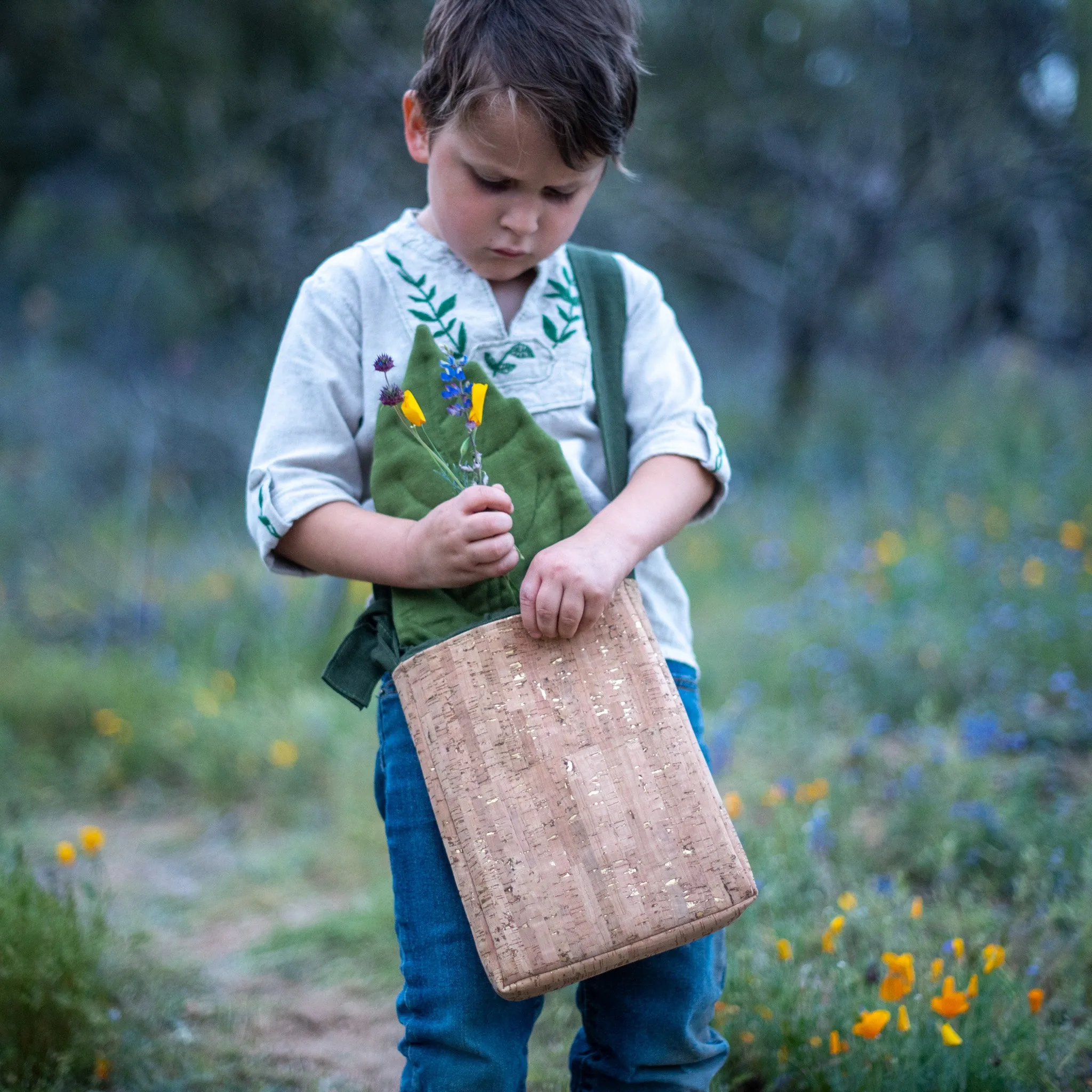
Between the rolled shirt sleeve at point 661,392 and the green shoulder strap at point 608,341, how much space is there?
0.7 inches

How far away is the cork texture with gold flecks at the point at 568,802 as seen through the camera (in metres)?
1.30

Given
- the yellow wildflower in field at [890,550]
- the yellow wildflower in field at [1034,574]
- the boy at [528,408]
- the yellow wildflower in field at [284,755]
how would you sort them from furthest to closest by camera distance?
the yellow wildflower in field at [890,550]
the yellow wildflower in field at [1034,574]
the yellow wildflower in field at [284,755]
the boy at [528,408]

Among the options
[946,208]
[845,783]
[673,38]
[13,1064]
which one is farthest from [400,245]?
[673,38]

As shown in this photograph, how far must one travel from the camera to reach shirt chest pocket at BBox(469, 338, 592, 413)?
5.21 ft

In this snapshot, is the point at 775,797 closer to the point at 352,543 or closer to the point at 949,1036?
the point at 949,1036

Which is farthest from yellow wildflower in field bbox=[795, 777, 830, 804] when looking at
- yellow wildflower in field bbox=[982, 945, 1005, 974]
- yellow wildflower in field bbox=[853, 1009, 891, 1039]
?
yellow wildflower in field bbox=[853, 1009, 891, 1039]

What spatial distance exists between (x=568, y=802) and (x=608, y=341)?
0.71 m

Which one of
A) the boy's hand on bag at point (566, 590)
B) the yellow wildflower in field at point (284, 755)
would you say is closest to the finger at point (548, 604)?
the boy's hand on bag at point (566, 590)

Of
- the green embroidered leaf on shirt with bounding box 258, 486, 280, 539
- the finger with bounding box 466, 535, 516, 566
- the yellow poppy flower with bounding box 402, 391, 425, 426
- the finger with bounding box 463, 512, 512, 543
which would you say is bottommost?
the finger with bounding box 466, 535, 516, 566

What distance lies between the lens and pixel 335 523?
1.48 meters

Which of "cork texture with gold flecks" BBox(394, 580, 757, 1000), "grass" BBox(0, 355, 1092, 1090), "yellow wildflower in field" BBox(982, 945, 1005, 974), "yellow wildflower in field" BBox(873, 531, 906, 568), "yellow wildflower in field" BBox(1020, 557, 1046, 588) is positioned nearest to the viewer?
"cork texture with gold flecks" BBox(394, 580, 757, 1000)

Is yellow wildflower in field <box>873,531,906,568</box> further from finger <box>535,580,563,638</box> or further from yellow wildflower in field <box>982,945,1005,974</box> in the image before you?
finger <box>535,580,563,638</box>

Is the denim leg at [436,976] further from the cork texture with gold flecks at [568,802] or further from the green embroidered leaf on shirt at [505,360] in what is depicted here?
the green embroidered leaf on shirt at [505,360]

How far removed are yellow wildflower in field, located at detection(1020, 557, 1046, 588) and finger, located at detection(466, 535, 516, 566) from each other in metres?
2.77
